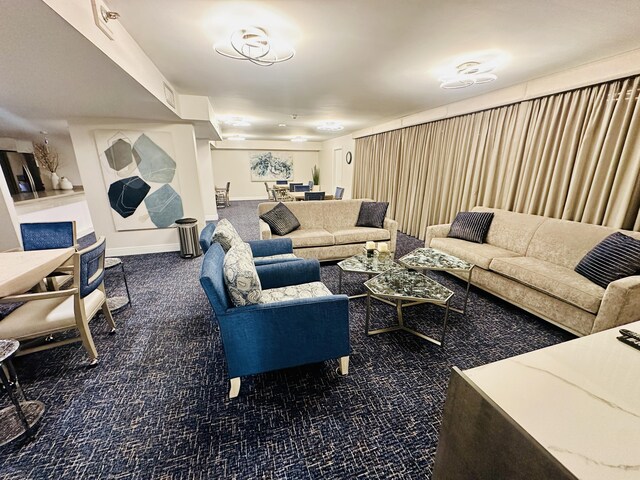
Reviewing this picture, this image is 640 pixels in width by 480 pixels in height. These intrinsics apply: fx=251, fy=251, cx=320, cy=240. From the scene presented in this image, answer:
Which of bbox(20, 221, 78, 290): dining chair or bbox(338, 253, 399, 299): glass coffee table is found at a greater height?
bbox(20, 221, 78, 290): dining chair

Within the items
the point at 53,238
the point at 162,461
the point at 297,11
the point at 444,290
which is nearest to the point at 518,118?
the point at 444,290

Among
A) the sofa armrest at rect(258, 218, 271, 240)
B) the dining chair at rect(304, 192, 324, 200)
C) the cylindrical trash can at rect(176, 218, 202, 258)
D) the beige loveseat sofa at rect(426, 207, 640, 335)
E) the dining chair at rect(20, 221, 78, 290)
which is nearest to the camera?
the beige loveseat sofa at rect(426, 207, 640, 335)

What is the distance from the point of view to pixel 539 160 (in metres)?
3.02

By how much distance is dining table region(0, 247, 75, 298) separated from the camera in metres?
1.56

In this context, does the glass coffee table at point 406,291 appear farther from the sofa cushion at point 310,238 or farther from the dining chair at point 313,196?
the dining chair at point 313,196

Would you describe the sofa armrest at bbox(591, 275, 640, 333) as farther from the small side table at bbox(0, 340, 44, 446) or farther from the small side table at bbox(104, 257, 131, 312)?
the small side table at bbox(104, 257, 131, 312)

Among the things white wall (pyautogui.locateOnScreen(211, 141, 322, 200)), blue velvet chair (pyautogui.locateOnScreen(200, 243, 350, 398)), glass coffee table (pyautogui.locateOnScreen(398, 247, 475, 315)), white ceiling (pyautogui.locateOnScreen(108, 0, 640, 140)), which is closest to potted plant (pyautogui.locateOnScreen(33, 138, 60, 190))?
white ceiling (pyautogui.locateOnScreen(108, 0, 640, 140))

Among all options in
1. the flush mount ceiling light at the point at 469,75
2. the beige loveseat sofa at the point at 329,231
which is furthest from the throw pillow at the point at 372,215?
the flush mount ceiling light at the point at 469,75

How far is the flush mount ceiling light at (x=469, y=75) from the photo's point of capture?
97.0 inches

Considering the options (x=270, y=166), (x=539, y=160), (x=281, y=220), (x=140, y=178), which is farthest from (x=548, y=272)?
(x=270, y=166)

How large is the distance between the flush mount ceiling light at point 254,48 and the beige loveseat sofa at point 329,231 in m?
1.85

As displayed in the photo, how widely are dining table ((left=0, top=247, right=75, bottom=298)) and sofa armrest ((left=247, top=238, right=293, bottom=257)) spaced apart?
149cm

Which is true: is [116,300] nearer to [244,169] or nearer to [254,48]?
[254,48]

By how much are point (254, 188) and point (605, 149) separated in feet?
31.5
